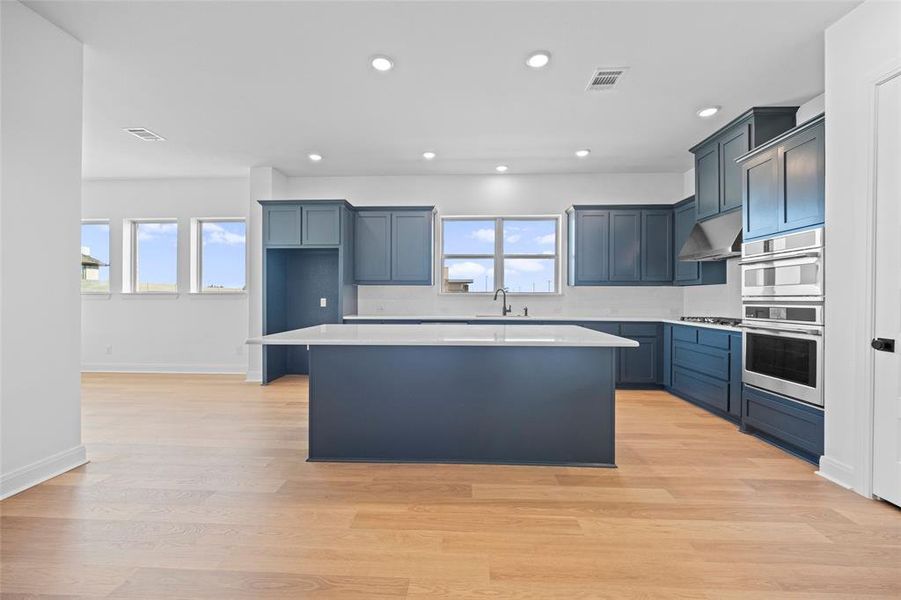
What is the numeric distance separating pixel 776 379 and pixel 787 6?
2.43 metres

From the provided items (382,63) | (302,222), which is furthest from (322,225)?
(382,63)

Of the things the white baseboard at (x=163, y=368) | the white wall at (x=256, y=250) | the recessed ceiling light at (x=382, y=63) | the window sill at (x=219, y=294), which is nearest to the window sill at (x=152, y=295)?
the window sill at (x=219, y=294)

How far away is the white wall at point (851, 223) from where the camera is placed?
2354mm

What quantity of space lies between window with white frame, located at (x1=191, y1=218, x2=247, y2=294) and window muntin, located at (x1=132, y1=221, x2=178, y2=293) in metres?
0.36

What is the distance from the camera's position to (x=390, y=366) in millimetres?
2865

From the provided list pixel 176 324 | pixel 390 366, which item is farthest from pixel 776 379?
pixel 176 324

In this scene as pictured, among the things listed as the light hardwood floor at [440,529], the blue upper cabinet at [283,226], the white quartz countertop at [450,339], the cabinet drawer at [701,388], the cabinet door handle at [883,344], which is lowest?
the light hardwood floor at [440,529]

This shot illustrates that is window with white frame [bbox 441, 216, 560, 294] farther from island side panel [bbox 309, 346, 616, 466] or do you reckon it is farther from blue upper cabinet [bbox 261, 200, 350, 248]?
island side panel [bbox 309, 346, 616, 466]

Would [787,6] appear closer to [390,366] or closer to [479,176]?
[390,366]

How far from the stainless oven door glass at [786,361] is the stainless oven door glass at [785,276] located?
0.27 meters

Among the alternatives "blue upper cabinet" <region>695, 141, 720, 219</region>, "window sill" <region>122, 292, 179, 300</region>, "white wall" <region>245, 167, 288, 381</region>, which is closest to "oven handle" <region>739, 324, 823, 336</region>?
"blue upper cabinet" <region>695, 141, 720, 219</region>

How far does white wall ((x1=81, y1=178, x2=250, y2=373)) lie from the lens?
20.5 ft

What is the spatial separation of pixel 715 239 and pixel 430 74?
3.31m

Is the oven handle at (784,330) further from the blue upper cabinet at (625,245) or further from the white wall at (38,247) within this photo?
the white wall at (38,247)
